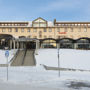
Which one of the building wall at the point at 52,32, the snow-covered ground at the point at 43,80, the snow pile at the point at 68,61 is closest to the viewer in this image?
the snow-covered ground at the point at 43,80

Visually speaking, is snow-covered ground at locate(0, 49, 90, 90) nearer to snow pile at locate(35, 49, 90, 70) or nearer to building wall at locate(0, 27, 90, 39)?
snow pile at locate(35, 49, 90, 70)

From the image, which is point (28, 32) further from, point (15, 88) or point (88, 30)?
point (15, 88)

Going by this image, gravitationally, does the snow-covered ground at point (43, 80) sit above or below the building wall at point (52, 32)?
below

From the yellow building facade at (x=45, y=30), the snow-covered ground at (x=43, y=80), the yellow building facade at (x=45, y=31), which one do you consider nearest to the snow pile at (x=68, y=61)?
the snow-covered ground at (x=43, y=80)

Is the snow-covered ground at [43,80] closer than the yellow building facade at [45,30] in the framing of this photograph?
Yes

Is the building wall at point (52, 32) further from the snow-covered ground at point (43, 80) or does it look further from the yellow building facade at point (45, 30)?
the snow-covered ground at point (43, 80)

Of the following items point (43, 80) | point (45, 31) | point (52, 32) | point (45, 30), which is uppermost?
point (45, 30)

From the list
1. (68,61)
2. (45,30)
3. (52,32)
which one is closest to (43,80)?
(68,61)

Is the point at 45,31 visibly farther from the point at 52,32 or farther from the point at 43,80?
the point at 43,80

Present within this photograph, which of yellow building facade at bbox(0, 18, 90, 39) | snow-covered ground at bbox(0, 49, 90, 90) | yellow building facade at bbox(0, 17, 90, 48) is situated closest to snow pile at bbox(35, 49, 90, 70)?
snow-covered ground at bbox(0, 49, 90, 90)

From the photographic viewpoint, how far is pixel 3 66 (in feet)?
59.2

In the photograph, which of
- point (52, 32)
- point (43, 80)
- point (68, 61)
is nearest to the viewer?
point (43, 80)

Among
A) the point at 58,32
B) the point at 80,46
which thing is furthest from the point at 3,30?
the point at 80,46

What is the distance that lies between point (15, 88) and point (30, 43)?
104ft
